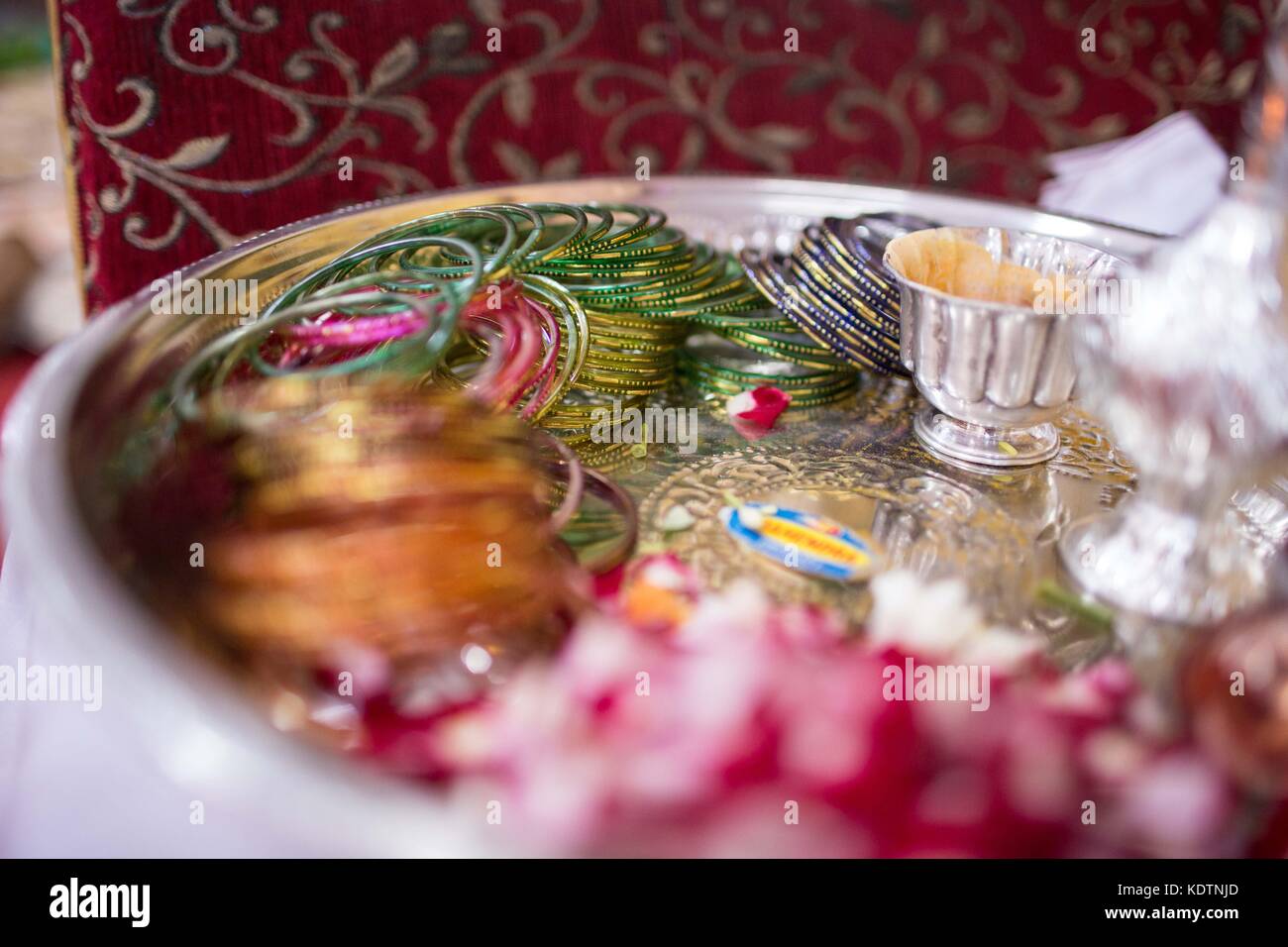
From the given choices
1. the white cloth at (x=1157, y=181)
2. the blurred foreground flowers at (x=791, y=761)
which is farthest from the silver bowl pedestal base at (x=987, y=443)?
the white cloth at (x=1157, y=181)

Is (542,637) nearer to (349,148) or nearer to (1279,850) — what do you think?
(1279,850)

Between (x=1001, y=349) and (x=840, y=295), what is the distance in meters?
0.14

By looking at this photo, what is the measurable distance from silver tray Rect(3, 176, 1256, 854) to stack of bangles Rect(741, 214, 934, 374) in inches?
2.0

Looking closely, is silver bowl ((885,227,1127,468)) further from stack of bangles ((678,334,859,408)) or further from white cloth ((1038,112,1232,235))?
white cloth ((1038,112,1232,235))

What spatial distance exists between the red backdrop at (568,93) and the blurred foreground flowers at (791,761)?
738 mm

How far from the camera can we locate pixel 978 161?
1233 millimetres

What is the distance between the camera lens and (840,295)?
686mm

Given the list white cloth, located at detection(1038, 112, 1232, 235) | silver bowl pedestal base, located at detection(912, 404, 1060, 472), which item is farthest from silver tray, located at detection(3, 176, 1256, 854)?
white cloth, located at detection(1038, 112, 1232, 235)

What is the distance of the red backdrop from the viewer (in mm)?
939

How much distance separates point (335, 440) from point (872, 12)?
958mm

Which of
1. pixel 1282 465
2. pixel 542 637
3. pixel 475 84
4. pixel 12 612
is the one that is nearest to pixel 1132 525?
pixel 1282 465

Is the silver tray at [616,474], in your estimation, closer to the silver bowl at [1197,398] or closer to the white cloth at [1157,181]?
the silver bowl at [1197,398]

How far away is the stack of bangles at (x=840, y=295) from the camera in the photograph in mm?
678

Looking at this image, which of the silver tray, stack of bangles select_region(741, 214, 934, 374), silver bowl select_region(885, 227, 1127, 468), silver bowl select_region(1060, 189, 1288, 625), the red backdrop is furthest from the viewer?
the red backdrop
